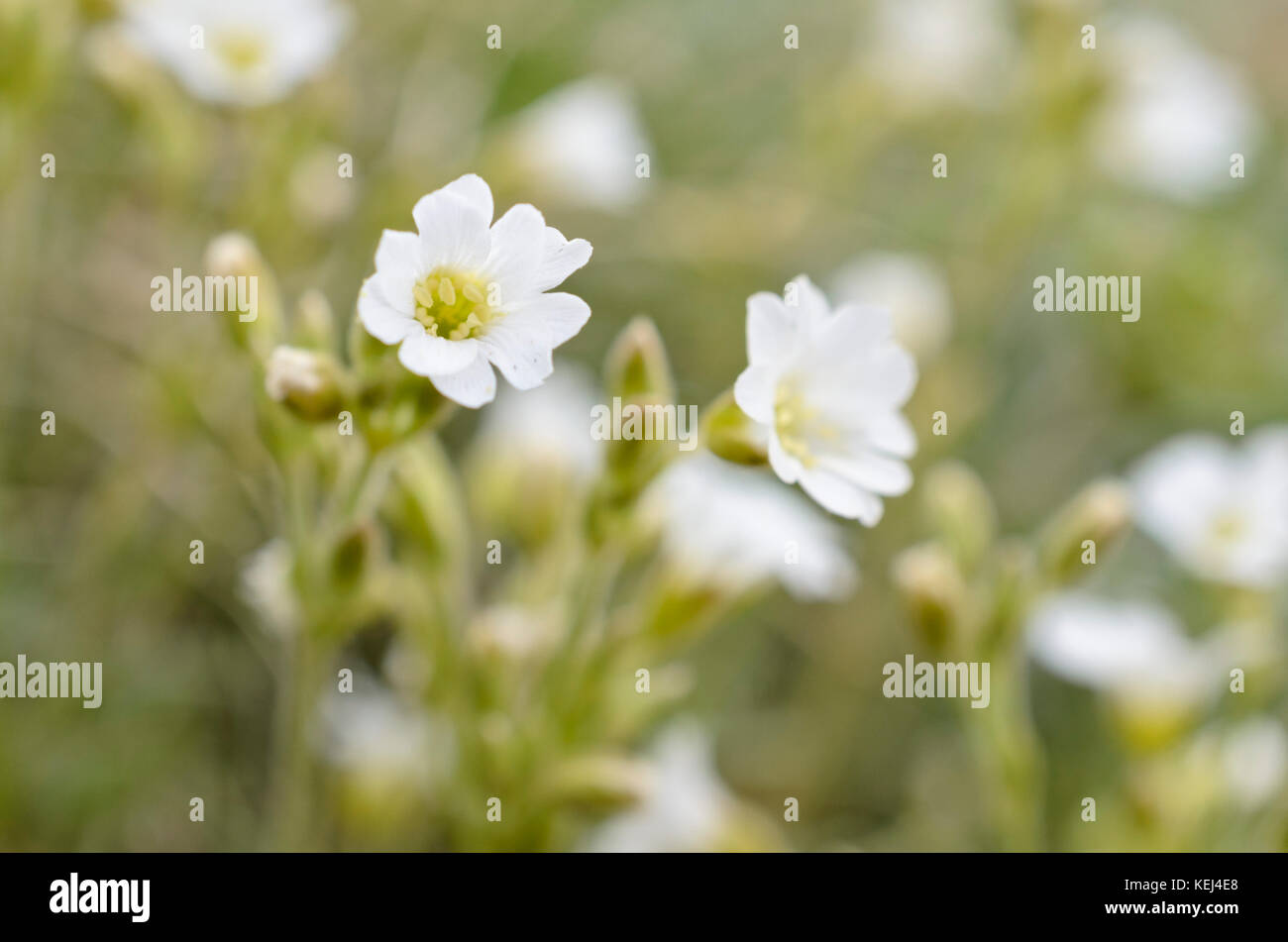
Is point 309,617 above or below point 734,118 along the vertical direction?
below

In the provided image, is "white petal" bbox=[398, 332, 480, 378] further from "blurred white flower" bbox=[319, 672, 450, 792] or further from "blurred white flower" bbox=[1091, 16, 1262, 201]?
"blurred white flower" bbox=[1091, 16, 1262, 201]

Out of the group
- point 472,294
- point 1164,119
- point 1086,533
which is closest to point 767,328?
point 472,294

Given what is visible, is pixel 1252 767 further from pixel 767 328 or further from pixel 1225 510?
pixel 767 328

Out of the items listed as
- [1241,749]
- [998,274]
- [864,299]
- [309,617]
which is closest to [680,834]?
[309,617]

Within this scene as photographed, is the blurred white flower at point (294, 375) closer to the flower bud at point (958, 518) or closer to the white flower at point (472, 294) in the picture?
the white flower at point (472, 294)

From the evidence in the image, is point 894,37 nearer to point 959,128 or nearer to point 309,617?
point 959,128

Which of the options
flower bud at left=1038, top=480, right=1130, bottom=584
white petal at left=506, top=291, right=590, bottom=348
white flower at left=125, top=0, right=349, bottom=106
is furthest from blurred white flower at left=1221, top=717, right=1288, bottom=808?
white flower at left=125, top=0, right=349, bottom=106
